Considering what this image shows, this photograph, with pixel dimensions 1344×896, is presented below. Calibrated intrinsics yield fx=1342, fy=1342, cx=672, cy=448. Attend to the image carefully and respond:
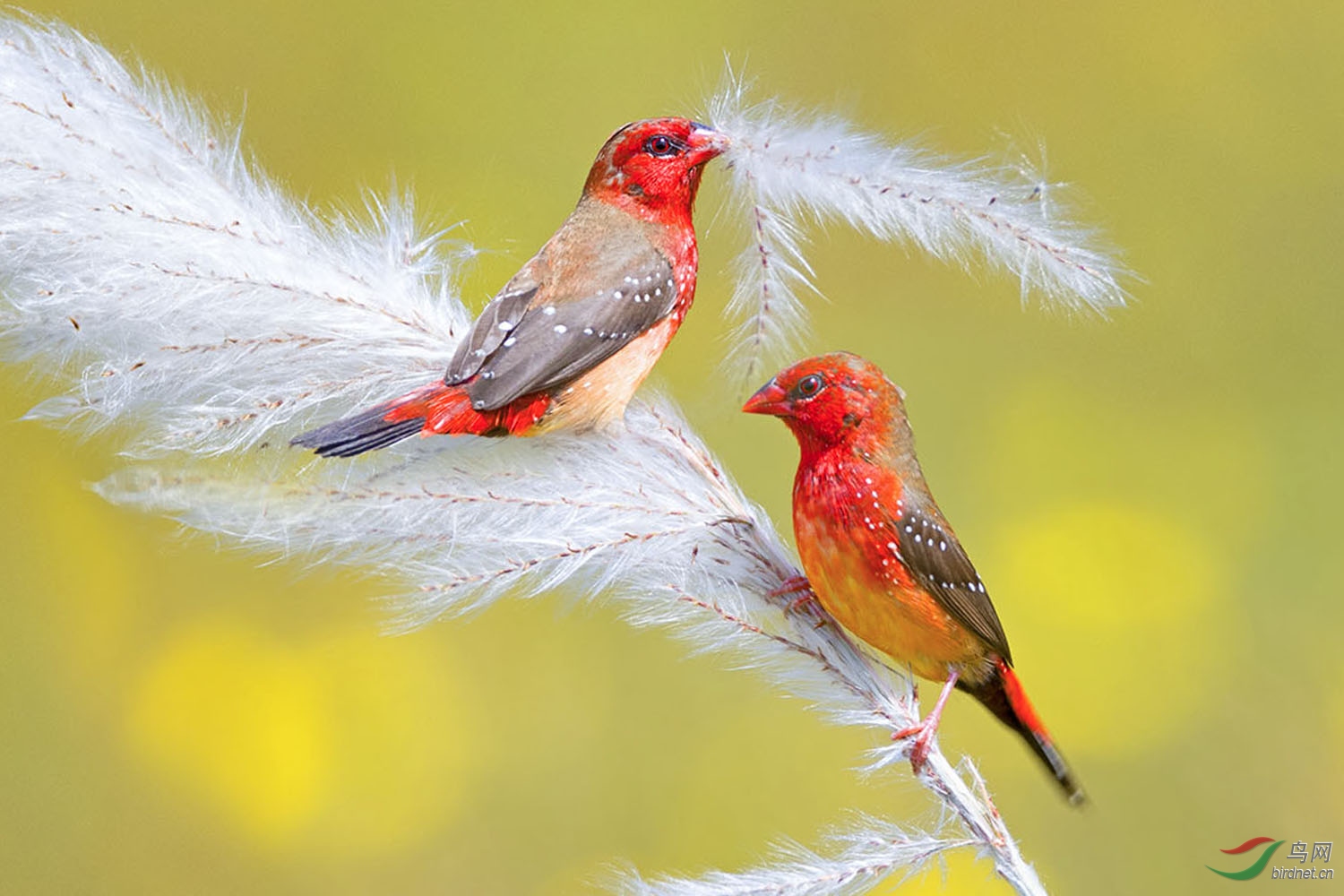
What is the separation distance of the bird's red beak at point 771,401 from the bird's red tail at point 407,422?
138mm

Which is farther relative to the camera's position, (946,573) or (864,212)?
(946,573)

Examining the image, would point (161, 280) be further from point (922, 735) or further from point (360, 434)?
point (922, 735)

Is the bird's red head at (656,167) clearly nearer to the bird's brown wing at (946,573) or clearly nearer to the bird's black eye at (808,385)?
the bird's black eye at (808,385)

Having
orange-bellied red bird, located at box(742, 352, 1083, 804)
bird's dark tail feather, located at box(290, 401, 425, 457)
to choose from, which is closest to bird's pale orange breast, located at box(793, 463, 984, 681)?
orange-bellied red bird, located at box(742, 352, 1083, 804)

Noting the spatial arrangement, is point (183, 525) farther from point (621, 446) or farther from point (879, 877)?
point (879, 877)

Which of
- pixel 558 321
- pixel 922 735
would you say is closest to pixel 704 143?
pixel 558 321

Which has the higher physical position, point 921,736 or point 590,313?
point 590,313

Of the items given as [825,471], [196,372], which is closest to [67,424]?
[196,372]

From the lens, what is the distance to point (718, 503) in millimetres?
879

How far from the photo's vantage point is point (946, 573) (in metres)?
0.85

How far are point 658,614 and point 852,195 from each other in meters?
0.28

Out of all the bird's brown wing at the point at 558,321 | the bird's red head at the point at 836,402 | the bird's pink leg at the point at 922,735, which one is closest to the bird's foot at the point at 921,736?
the bird's pink leg at the point at 922,735

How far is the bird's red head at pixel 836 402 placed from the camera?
803 millimetres

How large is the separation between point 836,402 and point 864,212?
125mm
